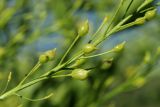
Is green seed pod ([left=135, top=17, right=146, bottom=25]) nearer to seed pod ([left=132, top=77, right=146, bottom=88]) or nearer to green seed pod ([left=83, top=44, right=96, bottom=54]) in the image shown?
green seed pod ([left=83, top=44, right=96, bottom=54])

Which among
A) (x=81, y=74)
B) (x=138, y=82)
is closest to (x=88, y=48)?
(x=81, y=74)

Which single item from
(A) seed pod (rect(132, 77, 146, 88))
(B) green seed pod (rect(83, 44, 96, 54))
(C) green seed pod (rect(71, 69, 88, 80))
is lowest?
(A) seed pod (rect(132, 77, 146, 88))

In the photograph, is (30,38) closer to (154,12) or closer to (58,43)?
(58,43)

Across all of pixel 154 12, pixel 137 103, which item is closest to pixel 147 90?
pixel 137 103

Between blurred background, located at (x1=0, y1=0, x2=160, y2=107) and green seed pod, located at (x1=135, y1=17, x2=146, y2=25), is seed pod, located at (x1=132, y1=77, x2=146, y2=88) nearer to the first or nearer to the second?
blurred background, located at (x1=0, y1=0, x2=160, y2=107)

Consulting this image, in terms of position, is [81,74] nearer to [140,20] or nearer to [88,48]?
[88,48]

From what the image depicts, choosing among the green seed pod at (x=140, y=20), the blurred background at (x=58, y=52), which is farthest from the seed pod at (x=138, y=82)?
the green seed pod at (x=140, y=20)

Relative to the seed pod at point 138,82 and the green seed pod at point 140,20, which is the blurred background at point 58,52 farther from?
the green seed pod at point 140,20

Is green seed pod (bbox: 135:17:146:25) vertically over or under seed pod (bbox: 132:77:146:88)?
over

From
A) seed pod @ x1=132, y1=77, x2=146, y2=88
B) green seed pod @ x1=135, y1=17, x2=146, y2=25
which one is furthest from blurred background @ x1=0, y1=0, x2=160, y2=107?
green seed pod @ x1=135, y1=17, x2=146, y2=25

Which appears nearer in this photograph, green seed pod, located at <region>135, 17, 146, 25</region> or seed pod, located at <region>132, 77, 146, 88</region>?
green seed pod, located at <region>135, 17, 146, 25</region>

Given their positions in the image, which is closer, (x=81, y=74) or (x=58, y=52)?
(x=81, y=74)
